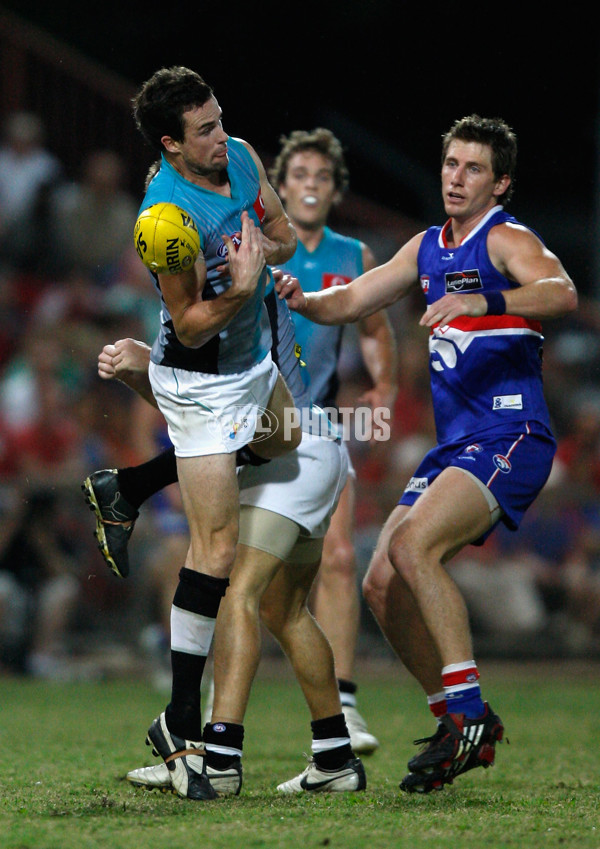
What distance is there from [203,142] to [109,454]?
521cm

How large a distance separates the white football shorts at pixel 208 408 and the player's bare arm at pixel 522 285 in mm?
628

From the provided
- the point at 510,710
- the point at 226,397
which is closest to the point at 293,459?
the point at 226,397

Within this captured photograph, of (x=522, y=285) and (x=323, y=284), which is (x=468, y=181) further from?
(x=323, y=284)

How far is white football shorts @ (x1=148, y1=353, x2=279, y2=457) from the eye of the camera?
3846 mm

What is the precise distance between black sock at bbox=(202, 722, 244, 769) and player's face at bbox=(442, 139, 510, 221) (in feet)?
6.66

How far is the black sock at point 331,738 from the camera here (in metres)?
4.07

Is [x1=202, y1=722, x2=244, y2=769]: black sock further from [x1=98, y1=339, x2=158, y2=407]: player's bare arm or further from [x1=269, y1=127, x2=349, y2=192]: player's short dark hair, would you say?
[x1=269, y1=127, x2=349, y2=192]: player's short dark hair

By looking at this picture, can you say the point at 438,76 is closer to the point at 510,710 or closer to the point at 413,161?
the point at 413,161

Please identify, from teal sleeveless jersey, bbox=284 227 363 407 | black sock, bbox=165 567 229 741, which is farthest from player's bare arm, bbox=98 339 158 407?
teal sleeveless jersey, bbox=284 227 363 407

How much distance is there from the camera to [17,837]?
9.87ft

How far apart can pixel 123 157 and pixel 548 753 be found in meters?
6.54

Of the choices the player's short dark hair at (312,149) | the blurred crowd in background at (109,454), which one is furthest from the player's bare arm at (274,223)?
the blurred crowd in background at (109,454)

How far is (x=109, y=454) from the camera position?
29.0 ft

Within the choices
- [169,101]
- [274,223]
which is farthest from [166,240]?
[274,223]
